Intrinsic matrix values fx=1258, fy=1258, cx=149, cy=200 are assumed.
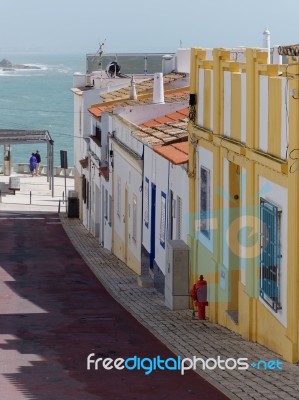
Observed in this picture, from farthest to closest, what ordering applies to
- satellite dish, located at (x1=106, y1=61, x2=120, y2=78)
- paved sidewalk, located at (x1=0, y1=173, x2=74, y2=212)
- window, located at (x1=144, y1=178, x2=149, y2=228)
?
paved sidewalk, located at (x1=0, y1=173, x2=74, y2=212)
satellite dish, located at (x1=106, y1=61, x2=120, y2=78)
window, located at (x1=144, y1=178, x2=149, y2=228)

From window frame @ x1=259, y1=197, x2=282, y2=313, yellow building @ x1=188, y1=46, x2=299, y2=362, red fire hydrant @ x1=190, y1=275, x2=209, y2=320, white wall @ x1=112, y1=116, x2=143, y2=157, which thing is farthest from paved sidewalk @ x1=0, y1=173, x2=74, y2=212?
window frame @ x1=259, y1=197, x2=282, y2=313

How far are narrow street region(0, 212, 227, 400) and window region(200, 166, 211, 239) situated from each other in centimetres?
240

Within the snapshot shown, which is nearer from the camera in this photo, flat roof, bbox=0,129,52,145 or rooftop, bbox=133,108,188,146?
rooftop, bbox=133,108,188,146

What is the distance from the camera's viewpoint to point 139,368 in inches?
738

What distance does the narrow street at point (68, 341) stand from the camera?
17.1 m

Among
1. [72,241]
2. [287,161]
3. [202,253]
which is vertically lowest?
[72,241]

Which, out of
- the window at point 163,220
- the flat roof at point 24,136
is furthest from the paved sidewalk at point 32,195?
the window at point 163,220

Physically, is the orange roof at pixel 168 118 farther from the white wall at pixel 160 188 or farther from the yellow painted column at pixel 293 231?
the yellow painted column at pixel 293 231

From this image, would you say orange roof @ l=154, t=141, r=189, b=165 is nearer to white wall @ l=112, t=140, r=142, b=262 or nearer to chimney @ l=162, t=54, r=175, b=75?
white wall @ l=112, t=140, r=142, b=262

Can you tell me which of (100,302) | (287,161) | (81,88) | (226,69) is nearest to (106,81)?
(81,88)

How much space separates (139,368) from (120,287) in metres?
12.7

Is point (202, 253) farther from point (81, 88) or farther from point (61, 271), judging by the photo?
point (81, 88)

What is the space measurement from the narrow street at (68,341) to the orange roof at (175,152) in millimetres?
3362

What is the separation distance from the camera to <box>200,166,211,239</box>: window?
990 inches
